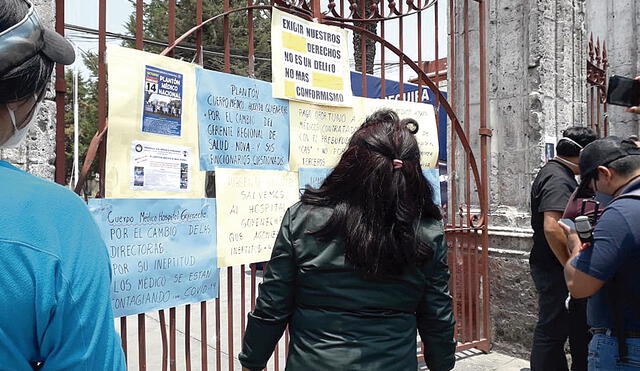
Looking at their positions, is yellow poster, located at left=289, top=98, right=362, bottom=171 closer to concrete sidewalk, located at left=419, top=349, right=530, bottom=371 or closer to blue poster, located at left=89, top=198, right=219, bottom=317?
blue poster, located at left=89, top=198, right=219, bottom=317

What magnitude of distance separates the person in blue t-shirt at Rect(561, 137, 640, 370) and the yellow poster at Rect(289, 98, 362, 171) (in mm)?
1421

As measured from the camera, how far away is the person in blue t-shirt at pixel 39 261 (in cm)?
80

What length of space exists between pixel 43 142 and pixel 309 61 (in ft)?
5.08

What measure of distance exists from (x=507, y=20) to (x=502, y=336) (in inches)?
111

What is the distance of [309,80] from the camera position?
10.2 feet

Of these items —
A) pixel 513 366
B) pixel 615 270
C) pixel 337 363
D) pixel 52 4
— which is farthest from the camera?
pixel 513 366

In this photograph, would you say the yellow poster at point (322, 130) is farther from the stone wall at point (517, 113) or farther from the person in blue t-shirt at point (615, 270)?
the stone wall at point (517, 113)

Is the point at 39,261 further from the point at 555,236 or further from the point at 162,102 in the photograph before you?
the point at 555,236

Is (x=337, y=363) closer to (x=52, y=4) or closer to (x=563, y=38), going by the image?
(x=52, y=4)

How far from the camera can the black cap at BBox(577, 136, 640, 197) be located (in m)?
2.34

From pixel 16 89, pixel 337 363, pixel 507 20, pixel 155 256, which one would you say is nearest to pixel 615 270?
pixel 337 363

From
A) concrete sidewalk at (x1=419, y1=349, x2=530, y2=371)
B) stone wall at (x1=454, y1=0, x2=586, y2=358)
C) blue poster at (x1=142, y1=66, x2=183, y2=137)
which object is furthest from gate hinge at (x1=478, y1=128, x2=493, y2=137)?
blue poster at (x1=142, y1=66, x2=183, y2=137)

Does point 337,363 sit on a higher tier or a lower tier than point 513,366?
higher

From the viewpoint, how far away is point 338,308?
1757 mm
